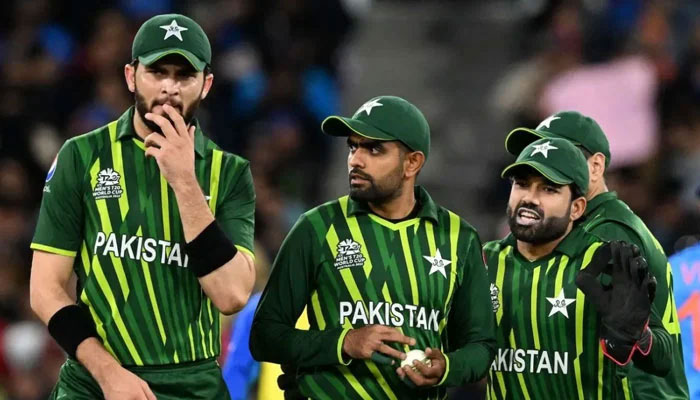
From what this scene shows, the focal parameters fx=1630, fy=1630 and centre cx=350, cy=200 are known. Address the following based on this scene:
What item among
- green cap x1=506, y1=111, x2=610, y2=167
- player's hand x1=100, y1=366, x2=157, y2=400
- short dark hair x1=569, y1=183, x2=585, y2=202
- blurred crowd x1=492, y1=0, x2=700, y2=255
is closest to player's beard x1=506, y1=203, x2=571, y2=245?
short dark hair x1=569, y1=183, x2=585, y2=202

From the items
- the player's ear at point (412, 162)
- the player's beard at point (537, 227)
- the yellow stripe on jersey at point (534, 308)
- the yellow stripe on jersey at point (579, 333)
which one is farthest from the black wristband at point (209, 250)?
the yellow stripe on jersey at point (579, 333)

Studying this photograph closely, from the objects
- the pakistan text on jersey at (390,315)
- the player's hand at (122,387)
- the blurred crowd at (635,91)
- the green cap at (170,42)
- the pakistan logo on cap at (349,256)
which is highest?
the blurred crowd at (635,91)

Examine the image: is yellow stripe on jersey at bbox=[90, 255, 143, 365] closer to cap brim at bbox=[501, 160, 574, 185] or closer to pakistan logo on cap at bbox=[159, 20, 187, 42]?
pakistan logo on cap at bbox=[159, 20, 187, 42]

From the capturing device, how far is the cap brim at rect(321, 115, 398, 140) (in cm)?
631

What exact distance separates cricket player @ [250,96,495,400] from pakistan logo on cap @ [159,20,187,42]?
70cm

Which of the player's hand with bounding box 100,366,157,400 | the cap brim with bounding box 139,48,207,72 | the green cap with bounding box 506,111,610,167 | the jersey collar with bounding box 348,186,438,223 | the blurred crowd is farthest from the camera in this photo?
the blurred crowd

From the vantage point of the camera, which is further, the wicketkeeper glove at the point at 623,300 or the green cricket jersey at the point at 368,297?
the green cricket jersey at the point at 368,297

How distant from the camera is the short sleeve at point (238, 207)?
6078mm

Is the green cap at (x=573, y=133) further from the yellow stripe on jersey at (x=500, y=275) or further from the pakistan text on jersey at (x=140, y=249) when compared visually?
the pakistan text on jersey at (x=140, y=249)

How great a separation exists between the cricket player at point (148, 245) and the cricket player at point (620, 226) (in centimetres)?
158

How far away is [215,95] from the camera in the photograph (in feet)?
43.2

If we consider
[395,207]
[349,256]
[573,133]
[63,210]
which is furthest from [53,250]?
[573,133]

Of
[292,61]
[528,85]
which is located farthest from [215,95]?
[528,85]

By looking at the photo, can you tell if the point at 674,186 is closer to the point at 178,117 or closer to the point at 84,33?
the point at 84,33
